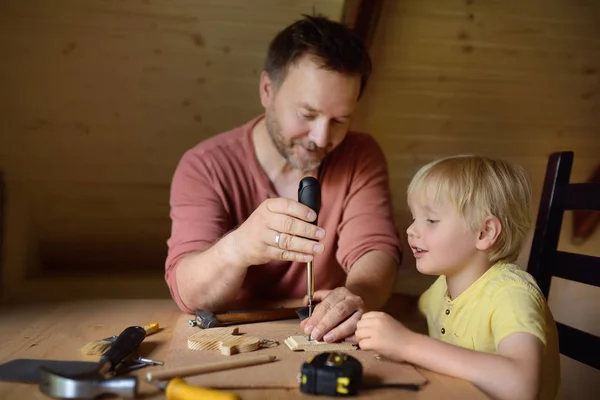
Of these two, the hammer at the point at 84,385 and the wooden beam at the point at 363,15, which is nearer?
the hammer at the point at 84,385

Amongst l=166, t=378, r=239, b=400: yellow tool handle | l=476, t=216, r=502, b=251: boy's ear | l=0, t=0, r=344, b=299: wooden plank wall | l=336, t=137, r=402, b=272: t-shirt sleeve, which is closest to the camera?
l=166, t=378, r=239, b=400: yellow tool handle

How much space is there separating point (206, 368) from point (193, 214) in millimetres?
601

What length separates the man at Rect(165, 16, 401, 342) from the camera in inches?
46.3

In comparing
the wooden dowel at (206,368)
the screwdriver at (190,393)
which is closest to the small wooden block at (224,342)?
the wooden dowel at (206,368)

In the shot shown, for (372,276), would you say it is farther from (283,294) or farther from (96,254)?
(96,254)

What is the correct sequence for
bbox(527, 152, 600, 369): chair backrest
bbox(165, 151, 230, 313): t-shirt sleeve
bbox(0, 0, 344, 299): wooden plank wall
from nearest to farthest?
bbox(527, 152, 600, 369): chair backrest, bbox(165, 151, 230, 313): t-shirt sleeve, bbox(0, 0, 344, 299): wooden plank wall

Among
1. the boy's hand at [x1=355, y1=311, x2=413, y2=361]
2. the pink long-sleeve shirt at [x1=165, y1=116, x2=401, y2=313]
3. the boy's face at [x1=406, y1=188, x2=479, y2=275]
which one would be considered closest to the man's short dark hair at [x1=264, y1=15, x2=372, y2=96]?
the pink long-sleeve shirt at [x1=165, y1=116, x2=401, y2=313]

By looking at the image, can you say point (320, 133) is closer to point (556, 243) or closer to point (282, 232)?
point (282, 232)

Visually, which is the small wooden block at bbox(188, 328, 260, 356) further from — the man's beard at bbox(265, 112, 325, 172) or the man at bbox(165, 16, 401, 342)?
the man's beard at bbox(265, 112, 325, 172)

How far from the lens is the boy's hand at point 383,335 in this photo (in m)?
0.82

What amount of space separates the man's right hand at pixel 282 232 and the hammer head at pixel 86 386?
0.40 meters

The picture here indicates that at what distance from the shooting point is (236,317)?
1.05 meters

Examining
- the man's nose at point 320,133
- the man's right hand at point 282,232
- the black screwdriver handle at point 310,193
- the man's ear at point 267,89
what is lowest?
the man's right hand at point 282,232

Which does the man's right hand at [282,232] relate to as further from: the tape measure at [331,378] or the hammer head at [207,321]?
the tape measure at [331,378]
